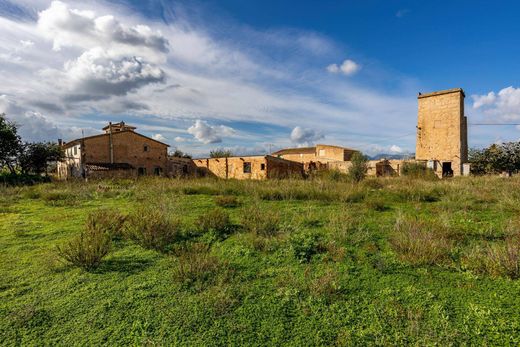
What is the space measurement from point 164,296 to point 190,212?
176 inches

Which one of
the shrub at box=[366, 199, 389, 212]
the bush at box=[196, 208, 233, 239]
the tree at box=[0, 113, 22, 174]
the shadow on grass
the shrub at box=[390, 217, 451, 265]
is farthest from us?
the tree at box=[0, 113, 22, 174]

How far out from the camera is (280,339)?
283 cm

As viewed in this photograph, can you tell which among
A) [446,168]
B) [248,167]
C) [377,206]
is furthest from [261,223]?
[446,168]

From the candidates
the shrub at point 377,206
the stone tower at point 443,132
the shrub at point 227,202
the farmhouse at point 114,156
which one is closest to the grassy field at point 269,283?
the shrub at point 377,206

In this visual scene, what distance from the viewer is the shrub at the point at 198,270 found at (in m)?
3.84

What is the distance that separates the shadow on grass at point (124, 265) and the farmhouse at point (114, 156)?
2096 cm

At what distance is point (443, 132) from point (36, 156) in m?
36.6

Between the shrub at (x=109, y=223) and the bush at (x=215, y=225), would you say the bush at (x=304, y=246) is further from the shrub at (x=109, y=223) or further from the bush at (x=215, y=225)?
the shrub at (x=109, y=223)

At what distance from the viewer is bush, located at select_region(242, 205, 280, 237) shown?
18.9ft

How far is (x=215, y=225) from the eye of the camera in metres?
6.12

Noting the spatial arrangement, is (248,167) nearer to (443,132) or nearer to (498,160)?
(443,132)

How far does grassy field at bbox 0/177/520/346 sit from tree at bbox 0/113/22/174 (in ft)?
75.7

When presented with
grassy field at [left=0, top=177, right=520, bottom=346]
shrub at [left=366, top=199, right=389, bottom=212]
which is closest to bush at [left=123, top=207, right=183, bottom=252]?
grassy field at [left=0, top=177, right=520, bottom=346]

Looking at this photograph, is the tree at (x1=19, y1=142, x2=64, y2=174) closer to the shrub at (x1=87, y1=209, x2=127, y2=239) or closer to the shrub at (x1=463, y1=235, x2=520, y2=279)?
the shrub at (x1=87, y1=209, x2=127, y2=239)
